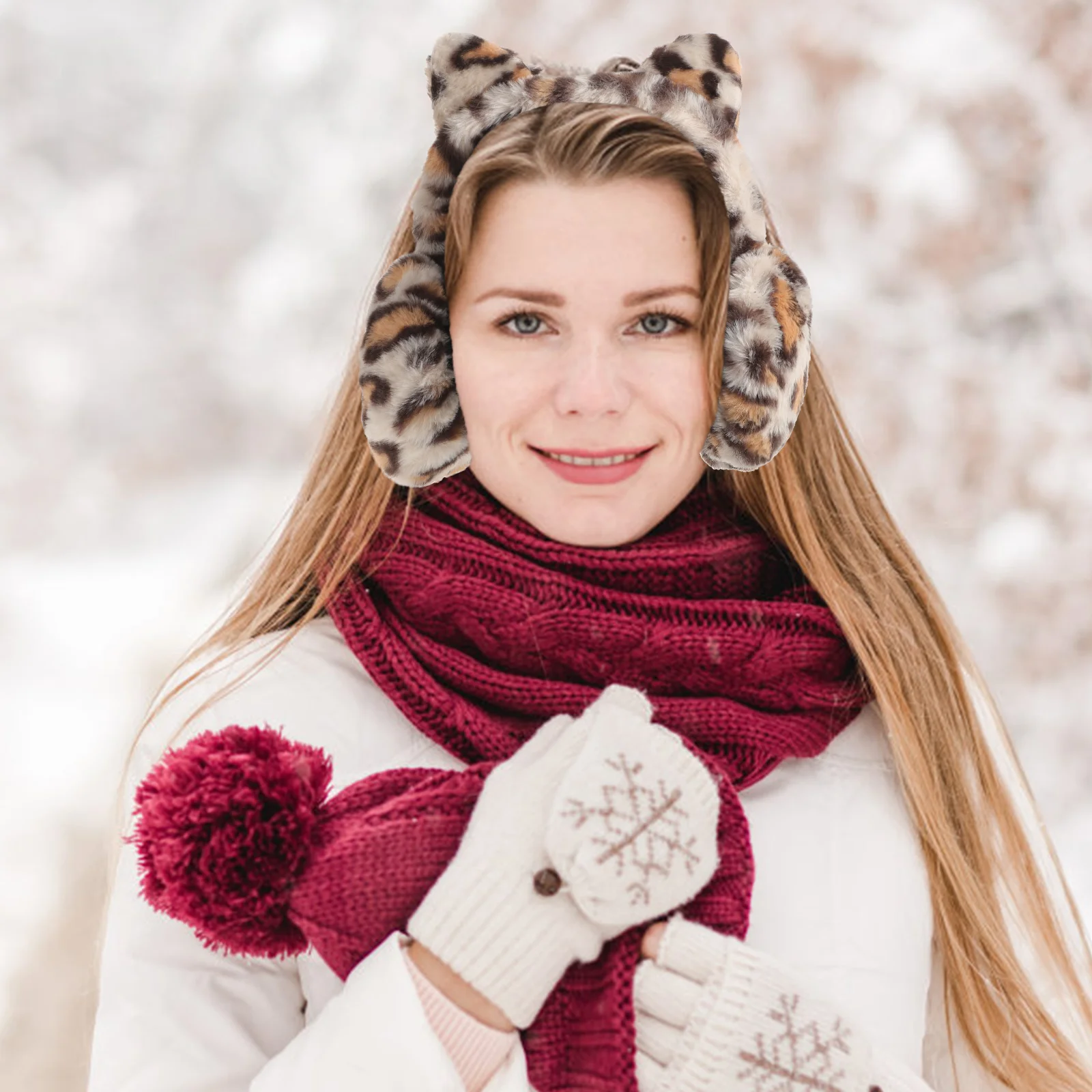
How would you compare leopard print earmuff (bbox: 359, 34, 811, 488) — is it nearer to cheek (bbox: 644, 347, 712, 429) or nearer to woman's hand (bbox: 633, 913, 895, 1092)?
cheek (bbox: 644, 347, 712, 429)

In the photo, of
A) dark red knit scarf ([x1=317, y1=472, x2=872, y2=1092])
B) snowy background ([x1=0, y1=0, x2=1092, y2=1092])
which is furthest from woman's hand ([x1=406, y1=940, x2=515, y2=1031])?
snowy background ([x1=0, y1=0, x2=1092, y2=1092])

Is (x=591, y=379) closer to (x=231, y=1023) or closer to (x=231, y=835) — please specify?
(x=231, y=835)

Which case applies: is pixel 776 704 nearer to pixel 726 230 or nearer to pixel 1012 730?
pixel 726 230

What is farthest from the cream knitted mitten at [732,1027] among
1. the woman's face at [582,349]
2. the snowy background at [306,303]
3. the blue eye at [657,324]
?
the snowy background at [306,303]

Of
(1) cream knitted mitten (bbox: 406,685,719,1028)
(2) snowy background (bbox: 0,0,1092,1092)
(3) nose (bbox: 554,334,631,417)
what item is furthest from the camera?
(2) snowy background (bbox: 0,0,1092,1092)

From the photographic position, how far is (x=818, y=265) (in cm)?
225

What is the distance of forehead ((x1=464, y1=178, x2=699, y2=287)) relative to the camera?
132 cm

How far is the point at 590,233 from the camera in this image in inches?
52.1

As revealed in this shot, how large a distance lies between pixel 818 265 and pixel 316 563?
1138 mm

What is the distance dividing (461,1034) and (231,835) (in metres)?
0.25

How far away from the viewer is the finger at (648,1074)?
3.67ft

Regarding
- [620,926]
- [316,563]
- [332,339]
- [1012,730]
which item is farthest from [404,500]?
[1012,730]

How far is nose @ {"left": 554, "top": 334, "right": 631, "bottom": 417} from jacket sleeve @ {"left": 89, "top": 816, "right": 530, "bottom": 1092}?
0.54m

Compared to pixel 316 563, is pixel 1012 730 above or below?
above
